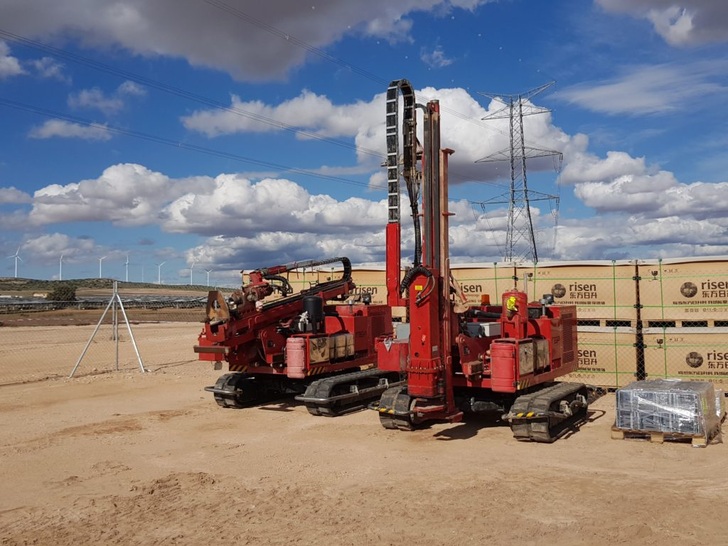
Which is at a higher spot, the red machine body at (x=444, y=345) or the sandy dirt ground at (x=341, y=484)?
the red machine body at (x=444, y=345)

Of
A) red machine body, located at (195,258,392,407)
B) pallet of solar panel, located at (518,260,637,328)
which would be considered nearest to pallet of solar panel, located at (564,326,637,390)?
pallet of solar panel, located at (518,260,637,328)

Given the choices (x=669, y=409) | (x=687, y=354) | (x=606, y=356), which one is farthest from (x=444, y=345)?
(x=687, y=354)

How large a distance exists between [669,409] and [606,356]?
5.19 metres

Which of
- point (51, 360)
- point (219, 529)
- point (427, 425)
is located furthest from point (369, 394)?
point (51, 360)

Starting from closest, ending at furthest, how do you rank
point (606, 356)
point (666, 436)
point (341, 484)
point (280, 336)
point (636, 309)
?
point (341, 484) → point (666, 436) → point (280, 336) → point (636, 309) → point (606, 356)

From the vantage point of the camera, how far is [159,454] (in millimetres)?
9891

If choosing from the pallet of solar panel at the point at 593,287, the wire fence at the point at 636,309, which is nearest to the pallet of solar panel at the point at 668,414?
the wire fence at the point at 636,309

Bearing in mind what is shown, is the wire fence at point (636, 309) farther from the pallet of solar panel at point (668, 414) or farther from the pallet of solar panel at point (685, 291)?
the pallet of solar panel at point (668, 414)

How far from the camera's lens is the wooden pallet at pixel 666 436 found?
9.55 meters

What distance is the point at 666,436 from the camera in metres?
9.80

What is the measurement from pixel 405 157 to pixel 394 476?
4881mm

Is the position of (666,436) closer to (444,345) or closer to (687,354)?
(444,345)

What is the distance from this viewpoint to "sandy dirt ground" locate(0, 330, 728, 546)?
254 inches

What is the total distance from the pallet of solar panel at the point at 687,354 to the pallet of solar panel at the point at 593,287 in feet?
2.14
